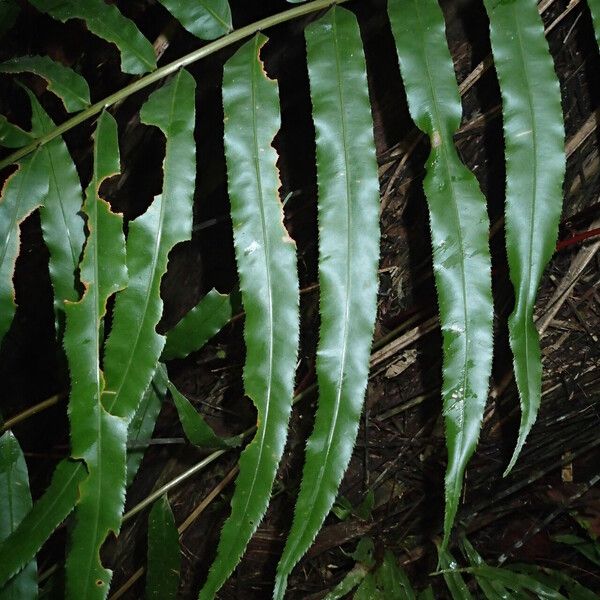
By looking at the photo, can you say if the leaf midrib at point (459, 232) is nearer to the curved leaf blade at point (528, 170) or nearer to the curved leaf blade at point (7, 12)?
the curved leaf blade at point (528, 170)

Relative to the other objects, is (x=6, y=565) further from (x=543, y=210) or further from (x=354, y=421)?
(x=543, y=210)

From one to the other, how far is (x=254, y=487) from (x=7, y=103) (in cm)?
122

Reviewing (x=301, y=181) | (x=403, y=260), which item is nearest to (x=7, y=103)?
(x=301, y=181)

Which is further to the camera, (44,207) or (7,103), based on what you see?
(7,103)

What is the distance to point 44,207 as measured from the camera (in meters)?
0.77

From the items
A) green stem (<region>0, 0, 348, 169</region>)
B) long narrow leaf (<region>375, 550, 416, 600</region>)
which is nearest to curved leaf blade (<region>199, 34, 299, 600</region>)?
green stem (<region>0, 0, 348, 169</region>)

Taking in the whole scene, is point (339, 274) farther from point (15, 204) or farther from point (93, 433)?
point (15, 204)

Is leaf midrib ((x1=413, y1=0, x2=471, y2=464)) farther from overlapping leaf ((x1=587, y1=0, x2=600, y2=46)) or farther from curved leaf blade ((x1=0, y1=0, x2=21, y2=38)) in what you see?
curved leaf blade ((x1=0, y1=0, x2=21, y2=38))

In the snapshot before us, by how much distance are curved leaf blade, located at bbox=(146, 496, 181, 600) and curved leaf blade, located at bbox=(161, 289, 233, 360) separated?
0.35 meters

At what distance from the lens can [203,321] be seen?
1.08 meters

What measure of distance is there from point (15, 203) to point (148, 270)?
0.76ft

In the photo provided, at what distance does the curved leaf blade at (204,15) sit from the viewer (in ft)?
2.54

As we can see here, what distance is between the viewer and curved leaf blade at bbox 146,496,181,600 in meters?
1.21

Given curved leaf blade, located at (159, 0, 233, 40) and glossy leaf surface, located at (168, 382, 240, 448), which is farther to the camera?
glossy leaf surface, located at (168, 382, 240, 448)
